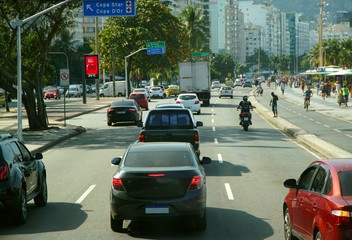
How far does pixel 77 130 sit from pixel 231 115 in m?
16.3

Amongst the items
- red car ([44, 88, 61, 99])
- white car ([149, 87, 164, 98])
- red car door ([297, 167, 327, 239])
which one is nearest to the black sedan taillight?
red car door ([297, 167, 327, 239])

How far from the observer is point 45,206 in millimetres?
14922

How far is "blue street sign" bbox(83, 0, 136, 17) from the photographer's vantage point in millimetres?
36656

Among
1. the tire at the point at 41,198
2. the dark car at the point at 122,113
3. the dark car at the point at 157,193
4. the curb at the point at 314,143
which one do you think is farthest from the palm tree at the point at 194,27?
the dark car at the point at 157,193

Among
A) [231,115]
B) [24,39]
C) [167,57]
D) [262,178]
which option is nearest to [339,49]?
[167,57]

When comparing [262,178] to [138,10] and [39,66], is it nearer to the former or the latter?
[39,66]

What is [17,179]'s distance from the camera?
41.0 feet

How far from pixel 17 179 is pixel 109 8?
25368mm

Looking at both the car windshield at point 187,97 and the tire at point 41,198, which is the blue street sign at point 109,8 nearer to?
the car windshield at point 187,97

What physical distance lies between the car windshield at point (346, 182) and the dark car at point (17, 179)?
5982 mm

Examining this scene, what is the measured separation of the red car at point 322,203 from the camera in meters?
7.97

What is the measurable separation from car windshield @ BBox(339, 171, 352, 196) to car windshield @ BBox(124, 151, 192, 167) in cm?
372

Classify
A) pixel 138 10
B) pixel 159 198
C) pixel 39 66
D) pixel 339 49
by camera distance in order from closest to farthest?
pixel 159 198, pixel 39 66, pixel 138 10, pixel 339 49

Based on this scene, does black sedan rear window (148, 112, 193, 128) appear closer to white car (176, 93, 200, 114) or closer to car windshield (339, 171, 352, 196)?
car windshield (339, 171, 352, 196)
